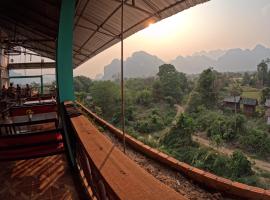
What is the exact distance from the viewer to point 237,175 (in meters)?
22.2

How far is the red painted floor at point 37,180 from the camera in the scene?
2.71 m

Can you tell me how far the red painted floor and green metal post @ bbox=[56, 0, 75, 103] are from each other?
3.04ft

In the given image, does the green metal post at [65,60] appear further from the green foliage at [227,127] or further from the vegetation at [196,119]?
the green foliage at [227,127]

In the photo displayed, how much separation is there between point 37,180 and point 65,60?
170cm

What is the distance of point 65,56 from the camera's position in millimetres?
3744

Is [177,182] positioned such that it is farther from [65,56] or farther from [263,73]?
[263,73]

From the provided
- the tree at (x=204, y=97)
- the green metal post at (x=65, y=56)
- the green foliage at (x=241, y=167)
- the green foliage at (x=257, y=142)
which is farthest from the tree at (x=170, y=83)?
the green metal post at (x=65, y=56)

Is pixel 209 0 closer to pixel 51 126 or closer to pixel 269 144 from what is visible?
pixel 51 126

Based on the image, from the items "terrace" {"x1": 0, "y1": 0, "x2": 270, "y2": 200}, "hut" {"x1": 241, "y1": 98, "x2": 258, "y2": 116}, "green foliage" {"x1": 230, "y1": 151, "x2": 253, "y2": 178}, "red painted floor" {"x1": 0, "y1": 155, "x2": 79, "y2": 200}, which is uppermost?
"terrace" {"x1": 0, "y1": 0, "x2": 270, "y2": 200}

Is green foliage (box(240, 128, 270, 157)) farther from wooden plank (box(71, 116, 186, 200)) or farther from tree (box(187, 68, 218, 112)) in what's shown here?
wooden plank (box(71, 116, 186, 200))

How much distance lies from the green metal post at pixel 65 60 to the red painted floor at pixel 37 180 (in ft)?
0.89

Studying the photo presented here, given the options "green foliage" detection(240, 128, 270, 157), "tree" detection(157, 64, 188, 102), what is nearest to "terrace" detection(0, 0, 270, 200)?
"green foliage" detection(240, 128, 270, 157)

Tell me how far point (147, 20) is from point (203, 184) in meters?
2.92

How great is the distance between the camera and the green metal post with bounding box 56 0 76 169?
3.22 m
